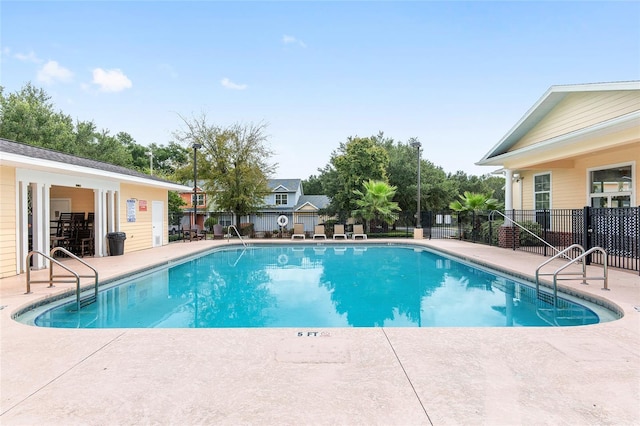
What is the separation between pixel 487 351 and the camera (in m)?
3.57

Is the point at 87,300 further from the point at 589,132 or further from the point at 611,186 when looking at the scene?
the point at 611,186

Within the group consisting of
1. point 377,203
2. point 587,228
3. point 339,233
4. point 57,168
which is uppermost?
point 57,168

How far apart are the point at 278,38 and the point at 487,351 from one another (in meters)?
Answer: 14.1

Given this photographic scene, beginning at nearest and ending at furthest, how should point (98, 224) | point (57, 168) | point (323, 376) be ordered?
1. point (323, 376)
2. point (57, 168)
3. point (98, 224)

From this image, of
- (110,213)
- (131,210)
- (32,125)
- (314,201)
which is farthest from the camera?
(314,201)

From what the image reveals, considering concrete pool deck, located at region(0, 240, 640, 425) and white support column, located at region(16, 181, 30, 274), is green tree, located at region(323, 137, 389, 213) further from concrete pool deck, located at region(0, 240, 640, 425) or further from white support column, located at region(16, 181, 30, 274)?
concrete pool deck, located at region(0, 240, 640, 425)

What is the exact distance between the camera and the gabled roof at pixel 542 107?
9727mm

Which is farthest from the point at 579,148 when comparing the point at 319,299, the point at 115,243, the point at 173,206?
the point at 173,206

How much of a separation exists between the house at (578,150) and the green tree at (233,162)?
1135 cm

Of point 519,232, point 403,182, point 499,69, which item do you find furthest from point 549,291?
point 403,182

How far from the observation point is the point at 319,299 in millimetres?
7262

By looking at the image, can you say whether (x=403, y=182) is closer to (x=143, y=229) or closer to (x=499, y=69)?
(x=499, y=69)

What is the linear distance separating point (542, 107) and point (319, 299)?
10723 mm

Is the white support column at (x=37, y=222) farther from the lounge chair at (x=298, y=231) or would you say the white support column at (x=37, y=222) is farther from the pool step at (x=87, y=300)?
the lounge chair at (x=298, y=231)
